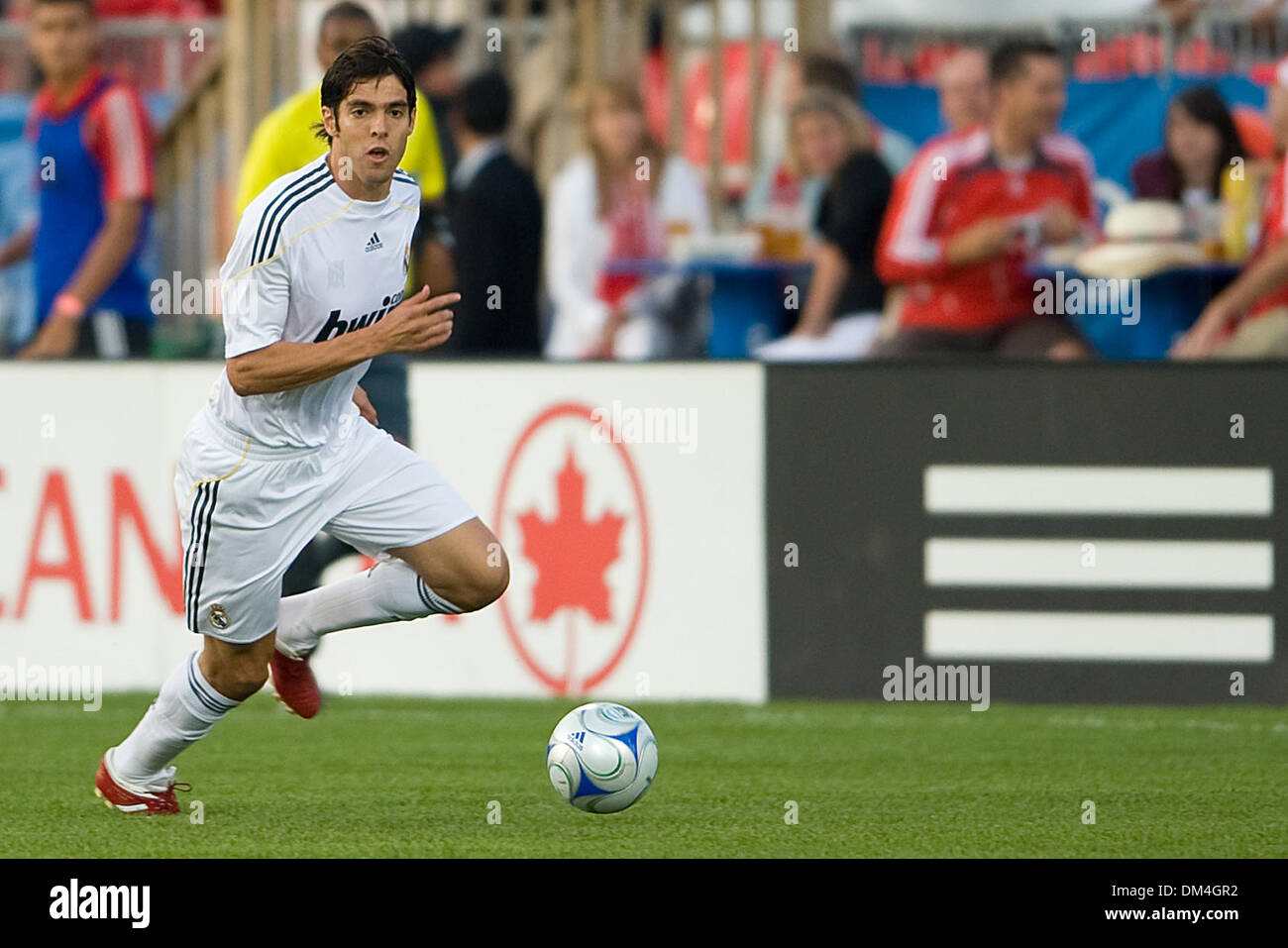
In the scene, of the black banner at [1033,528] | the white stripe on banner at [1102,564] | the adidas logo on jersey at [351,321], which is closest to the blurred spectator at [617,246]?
the black banner at [1033,528]

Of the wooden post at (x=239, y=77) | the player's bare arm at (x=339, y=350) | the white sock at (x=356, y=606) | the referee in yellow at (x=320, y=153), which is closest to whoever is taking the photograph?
the player's bare arm at (x=339, y=350)

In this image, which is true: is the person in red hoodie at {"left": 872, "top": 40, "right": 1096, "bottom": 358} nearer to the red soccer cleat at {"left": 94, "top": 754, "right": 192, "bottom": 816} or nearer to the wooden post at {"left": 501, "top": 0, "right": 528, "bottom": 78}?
the wooden post at {"left": 501, "top": 0, "right": 528, "bottom": 78}

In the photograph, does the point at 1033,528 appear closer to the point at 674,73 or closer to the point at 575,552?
the point at 575,552

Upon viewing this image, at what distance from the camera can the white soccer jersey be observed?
6.24m

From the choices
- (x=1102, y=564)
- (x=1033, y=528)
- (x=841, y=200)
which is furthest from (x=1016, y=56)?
(x=1102, y=564)

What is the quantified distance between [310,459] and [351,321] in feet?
1.47

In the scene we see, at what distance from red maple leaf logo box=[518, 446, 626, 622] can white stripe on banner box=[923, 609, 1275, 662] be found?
1385 mm

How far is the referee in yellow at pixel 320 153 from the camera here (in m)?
9.07

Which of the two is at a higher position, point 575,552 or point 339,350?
point 339,350

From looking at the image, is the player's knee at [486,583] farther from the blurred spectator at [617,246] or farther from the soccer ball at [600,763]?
the blurred spectator at [617,246]

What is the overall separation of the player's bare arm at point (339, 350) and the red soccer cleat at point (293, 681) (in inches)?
41.8

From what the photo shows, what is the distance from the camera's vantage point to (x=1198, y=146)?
11812mm

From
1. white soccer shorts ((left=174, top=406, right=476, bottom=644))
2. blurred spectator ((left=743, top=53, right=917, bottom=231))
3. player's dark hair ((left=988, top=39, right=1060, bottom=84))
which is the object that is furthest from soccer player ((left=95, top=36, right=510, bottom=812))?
blurred spectator ((left=743, top=53, right=917, bottom=231))

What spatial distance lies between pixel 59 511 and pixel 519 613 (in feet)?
6.82
